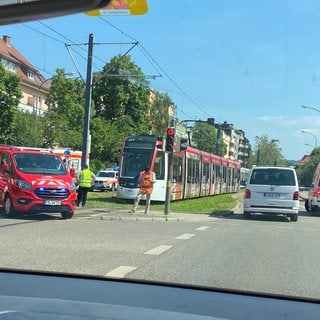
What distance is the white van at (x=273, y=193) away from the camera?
18531 millimetres

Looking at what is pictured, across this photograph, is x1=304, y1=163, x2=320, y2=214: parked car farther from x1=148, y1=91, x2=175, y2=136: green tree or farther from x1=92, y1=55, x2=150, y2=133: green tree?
x1=148, y1=91, x2=175, y2=136: green tree

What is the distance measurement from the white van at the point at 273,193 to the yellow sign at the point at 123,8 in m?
16.3

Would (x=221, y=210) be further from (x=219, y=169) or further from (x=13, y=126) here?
(x=13, y=126)

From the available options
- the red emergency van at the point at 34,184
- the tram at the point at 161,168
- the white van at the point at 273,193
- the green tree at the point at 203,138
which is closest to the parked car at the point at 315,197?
the white van at the point at 273,193

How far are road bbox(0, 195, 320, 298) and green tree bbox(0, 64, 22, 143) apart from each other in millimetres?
23242

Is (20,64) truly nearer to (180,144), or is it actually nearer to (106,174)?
(106,174)

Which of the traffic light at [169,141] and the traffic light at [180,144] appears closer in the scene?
the traffic light at [169,141]

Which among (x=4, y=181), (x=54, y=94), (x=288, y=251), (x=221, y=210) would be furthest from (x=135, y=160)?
(x=54, y=94)

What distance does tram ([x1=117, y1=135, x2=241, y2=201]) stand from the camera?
2430 centimetres

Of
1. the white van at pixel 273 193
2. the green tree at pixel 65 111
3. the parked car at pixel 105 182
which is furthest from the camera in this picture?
the green tree at pixel 65 111

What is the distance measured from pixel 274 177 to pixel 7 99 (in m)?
24.3

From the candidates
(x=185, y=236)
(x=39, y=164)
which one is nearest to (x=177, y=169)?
(x=39, y=164)

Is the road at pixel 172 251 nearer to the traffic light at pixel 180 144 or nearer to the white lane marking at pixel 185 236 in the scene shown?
the white lane marking at pixel 185 236

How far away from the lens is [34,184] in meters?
15.4
